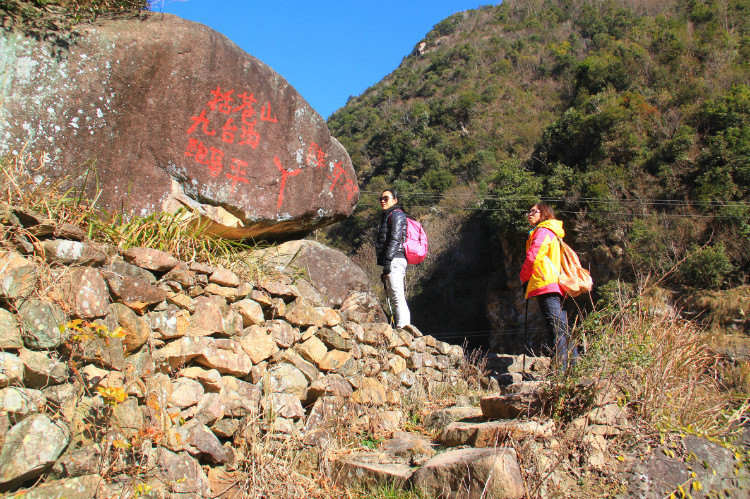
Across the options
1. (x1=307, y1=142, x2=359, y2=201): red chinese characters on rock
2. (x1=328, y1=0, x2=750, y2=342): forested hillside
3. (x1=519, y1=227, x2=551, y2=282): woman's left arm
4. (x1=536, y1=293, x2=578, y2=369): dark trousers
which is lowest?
(x1=536, y1=293, x2=578, y2=369): dark trousers

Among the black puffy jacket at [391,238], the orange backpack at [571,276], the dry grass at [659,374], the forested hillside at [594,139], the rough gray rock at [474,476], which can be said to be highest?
the forested hillside at [594,139]

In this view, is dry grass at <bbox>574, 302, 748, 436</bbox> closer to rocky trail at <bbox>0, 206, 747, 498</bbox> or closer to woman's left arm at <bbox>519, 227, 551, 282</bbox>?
rocky trail at <bbox>0, 206, 747, 498</bbox>

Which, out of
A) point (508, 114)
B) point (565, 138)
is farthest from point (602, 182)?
point (508, 114)

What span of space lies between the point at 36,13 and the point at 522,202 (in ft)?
53.3

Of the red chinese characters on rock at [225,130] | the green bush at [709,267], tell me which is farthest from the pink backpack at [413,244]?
the green bush at [709,267]

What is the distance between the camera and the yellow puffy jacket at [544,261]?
387 centimetres

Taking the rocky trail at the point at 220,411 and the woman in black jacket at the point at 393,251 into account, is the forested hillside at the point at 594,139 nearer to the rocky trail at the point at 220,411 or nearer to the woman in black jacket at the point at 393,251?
the rocky trail at the point at 220,411

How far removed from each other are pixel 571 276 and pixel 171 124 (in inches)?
126

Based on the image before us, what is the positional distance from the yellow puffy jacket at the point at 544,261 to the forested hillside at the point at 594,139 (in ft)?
2.52

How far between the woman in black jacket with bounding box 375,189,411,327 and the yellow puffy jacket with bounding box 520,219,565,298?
1.15m

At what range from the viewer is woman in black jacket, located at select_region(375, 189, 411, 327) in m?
4.67

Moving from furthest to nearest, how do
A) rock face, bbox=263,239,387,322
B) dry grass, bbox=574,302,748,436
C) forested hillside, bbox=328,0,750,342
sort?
forested hillside, bbox=328,0,750,342 → rock face, bbox=263,239,387,322 → dry grass, bbox=574,302,748,436

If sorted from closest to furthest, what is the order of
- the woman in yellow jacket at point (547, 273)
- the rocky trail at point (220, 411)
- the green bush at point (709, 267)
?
the rocky trail at point (220, 411) → the woman in yellow jacket at point (547, 273) → the green bush at point (709, 267)

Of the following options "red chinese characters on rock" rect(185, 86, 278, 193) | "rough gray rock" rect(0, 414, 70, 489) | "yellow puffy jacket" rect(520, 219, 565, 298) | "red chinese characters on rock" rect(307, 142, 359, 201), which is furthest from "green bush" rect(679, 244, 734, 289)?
"rough gray rock" rect(0, 414, 70, 489)
